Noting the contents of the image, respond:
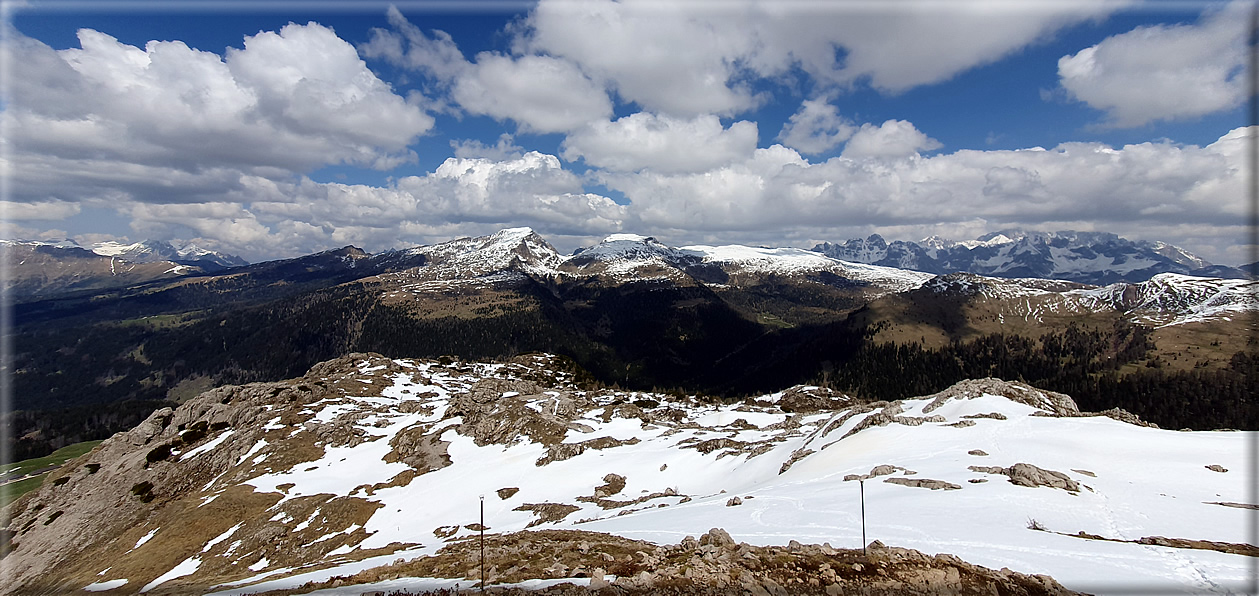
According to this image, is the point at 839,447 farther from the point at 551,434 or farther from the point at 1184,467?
the point at 551,434

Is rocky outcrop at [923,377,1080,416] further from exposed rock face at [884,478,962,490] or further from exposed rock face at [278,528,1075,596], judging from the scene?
exposed rock face at [278,528,1075,596]

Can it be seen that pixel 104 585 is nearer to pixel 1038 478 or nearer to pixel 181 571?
pixel 181 571

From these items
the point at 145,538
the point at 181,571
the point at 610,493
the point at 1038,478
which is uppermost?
the point at 1038,478

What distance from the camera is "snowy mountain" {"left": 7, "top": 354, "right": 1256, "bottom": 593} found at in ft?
71.7

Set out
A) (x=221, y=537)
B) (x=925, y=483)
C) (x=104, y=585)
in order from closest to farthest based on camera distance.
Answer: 1. (x=925, y=483)
2. (x=104, y=585)
3. (x=221, y=537)

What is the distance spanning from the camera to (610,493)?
58.9 metres

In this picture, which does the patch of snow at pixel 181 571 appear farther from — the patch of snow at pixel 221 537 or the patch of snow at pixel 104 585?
the patch of snow at pixel 104 585

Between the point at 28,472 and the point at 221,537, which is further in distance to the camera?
the point at 28,472

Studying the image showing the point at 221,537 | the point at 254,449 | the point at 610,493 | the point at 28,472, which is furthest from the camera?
the point at 28,472

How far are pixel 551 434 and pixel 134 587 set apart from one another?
52.2 meters

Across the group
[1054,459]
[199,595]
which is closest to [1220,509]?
[1054,459]

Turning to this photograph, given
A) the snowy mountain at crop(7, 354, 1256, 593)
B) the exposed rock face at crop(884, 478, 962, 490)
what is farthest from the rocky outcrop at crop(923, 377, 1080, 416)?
the exposed rock face at crop(884, 478, 962, 490)

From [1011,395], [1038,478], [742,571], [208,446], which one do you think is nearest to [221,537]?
[208,446]

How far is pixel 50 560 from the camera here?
62219 millimetres
